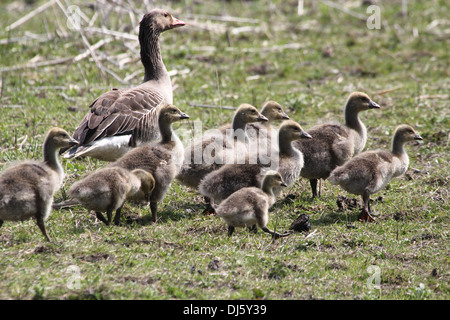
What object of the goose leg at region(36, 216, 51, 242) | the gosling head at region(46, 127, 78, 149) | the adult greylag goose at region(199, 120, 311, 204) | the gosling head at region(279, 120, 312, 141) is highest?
the gosling head at region(46, 127, 78, 149)

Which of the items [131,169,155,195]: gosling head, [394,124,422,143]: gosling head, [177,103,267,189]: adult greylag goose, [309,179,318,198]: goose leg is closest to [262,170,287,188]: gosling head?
[177,103,267,189]: adult greylag goose

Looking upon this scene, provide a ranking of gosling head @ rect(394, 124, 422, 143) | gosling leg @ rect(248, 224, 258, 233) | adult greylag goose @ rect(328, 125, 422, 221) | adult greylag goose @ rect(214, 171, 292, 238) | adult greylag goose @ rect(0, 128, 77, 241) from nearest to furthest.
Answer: adult greylag goose @ rect(0, 128, 77, 241)
adult greylag goose @ rect(214, 171, 292, 238)
gosling leg @ rect(248, 224, 258, 233)
adult greylag goose @ rect(328, 125, 422, 221)
gosling head @ rect(394, 124, 422, 143)

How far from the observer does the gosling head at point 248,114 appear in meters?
8.74

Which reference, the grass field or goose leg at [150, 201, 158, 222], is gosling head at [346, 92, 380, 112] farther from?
goose leg at [150, 201, 158, 222]

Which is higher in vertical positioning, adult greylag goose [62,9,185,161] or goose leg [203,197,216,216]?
adult greylag goose [62,9,185,161]

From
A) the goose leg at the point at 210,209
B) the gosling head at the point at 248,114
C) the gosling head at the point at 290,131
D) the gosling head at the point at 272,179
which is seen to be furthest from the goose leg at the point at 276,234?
the gosling head at the point at 248,114

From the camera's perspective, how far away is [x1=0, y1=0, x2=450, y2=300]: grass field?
5828 mm

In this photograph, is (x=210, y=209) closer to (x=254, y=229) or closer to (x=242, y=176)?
(x=242, y=176)

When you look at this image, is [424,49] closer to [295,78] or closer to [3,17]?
[295,78]

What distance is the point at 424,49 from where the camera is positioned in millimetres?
15602

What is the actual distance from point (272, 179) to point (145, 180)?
58.3 inches

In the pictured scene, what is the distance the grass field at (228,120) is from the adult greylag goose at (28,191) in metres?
0.36

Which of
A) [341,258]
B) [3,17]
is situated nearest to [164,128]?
[341,258]
